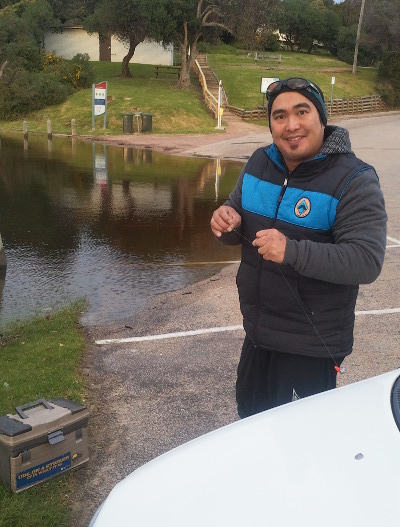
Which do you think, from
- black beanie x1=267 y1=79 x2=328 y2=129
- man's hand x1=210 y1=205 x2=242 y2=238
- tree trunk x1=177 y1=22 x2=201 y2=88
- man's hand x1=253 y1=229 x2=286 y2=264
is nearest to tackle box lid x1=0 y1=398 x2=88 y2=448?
man's hand x1=210 y1=205 x2=242 y2=238

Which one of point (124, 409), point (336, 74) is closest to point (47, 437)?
point (124, 409)

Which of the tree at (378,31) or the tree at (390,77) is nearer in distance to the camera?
the tree at (390,77)

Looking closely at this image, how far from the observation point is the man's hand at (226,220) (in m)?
2.93

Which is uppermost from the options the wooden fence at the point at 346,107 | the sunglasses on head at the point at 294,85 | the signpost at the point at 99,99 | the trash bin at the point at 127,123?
the sunglasses on head at the point at 294,85

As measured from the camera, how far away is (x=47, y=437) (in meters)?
3.61

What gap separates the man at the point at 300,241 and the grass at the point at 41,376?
1.28 metres

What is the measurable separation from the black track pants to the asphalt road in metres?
1.14

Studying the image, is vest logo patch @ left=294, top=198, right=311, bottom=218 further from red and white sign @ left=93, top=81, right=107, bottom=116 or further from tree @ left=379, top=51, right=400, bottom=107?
tree @ left=379, top=51, right=400, bottom=107

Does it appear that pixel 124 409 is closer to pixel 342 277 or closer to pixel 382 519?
pixel 342 277

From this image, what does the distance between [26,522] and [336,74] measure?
4790 cm

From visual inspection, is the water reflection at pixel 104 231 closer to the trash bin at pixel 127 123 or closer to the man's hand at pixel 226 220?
the man's hand at pixel 226 220

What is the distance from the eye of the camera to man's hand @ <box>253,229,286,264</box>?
256 cm

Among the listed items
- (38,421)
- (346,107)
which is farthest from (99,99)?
(38,421)

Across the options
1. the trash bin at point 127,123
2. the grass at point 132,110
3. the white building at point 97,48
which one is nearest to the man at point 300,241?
the grass at point 132,110
